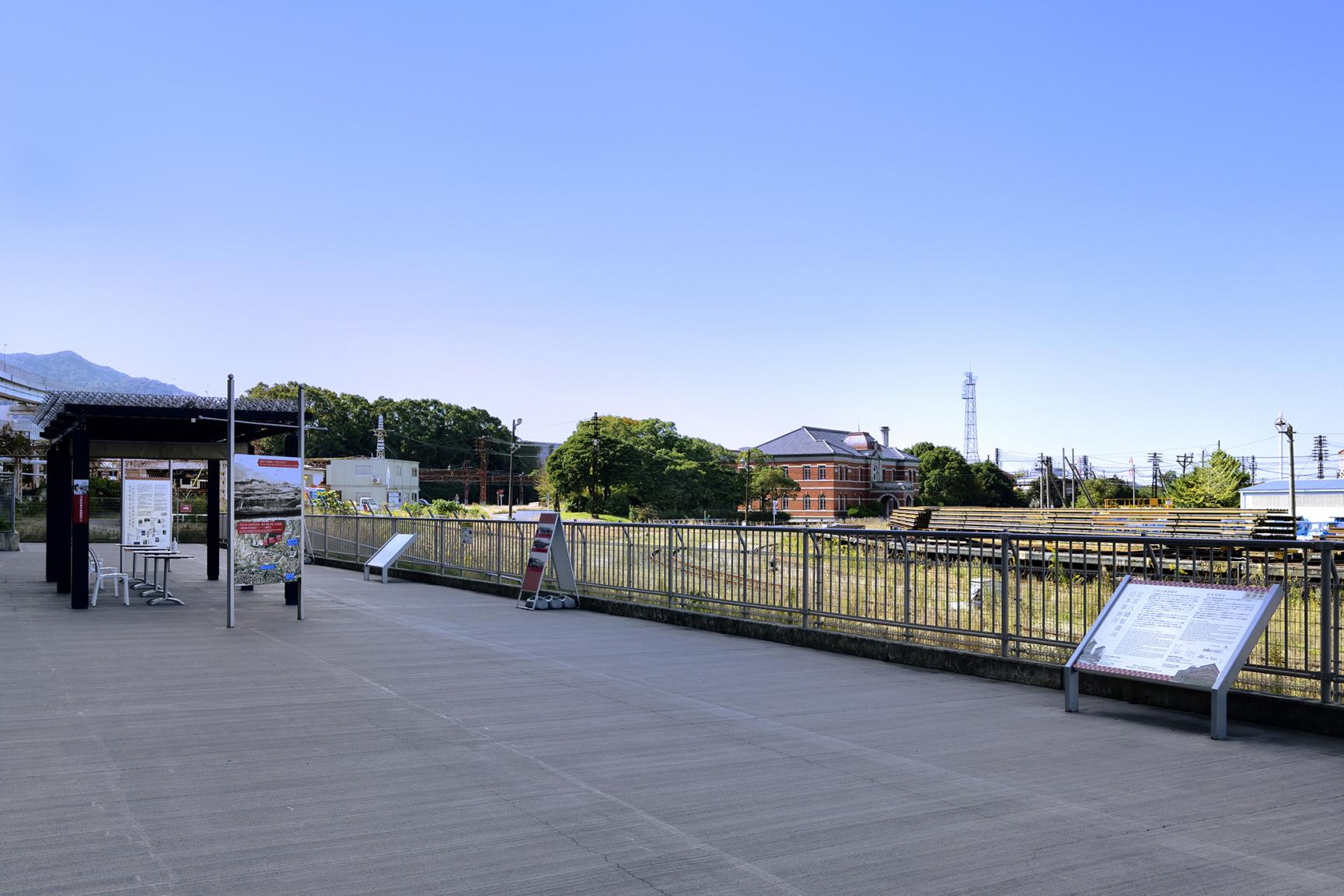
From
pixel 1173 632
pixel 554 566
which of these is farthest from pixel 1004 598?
pixel 554 566

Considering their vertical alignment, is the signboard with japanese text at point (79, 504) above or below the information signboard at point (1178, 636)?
above

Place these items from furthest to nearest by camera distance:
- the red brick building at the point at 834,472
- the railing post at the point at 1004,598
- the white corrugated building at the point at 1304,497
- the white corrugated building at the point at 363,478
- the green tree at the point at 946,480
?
the green tree at the point at 946,480 → the red brick building at the point at 834,472 → the white corrugated building at the point at 363,478 → the white corrugated building at the point at 1304,497 → the railing post at the point at 1004,598

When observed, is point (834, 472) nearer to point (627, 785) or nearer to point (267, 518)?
point (267, 518)

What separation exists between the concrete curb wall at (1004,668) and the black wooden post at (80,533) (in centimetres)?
839

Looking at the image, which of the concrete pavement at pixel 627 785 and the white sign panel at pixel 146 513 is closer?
the concrete pavement at pixel 627 785

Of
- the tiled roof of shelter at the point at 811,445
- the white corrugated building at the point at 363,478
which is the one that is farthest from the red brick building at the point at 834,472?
the white corrugated building at the point at 363,478

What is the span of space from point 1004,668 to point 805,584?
318 centimetres

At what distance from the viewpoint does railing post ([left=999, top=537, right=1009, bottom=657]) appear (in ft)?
34.4

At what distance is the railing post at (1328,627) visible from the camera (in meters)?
7.86

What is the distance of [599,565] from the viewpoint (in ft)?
57.5

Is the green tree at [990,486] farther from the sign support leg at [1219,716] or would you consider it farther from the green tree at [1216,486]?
the sign support leg at [1219,716]

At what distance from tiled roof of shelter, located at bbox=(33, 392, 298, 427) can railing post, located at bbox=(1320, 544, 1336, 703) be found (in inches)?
567

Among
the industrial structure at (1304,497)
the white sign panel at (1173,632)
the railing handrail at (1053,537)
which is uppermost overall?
the railing handrail at (1053,537)

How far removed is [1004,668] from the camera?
10.4 metres
